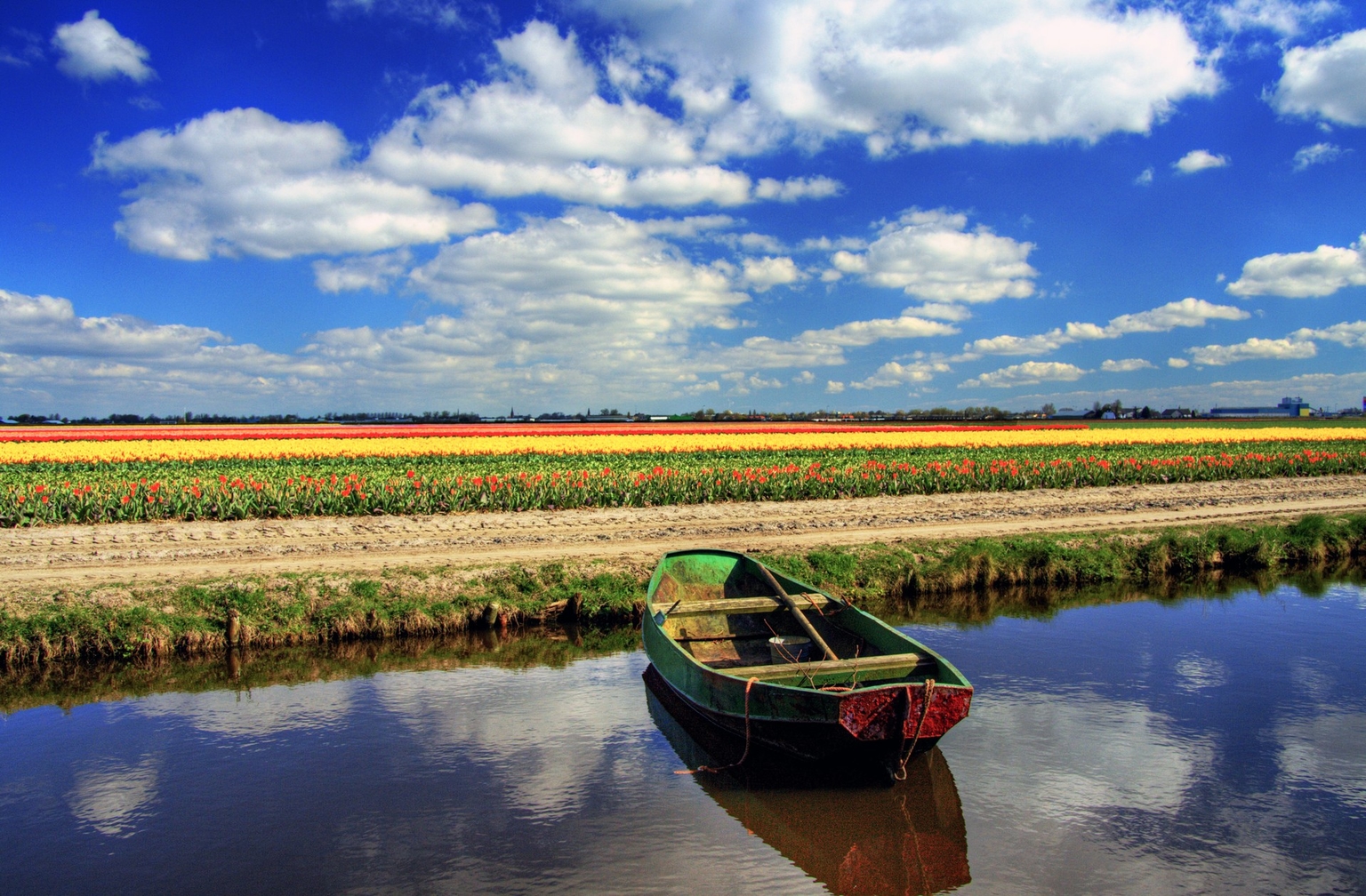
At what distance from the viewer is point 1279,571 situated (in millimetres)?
18828

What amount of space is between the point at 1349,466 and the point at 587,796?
41948 mm

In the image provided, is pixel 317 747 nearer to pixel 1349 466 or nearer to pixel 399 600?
pixel 399 600

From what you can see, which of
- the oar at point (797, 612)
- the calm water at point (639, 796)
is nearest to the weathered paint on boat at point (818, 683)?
the oar at point (797, 612)

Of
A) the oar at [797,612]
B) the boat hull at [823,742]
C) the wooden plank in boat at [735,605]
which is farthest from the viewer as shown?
the wooden plank in boat at [735,605]

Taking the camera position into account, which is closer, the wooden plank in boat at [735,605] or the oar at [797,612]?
the oar at [797,612]

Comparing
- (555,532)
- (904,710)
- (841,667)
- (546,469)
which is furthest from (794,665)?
(546,469)

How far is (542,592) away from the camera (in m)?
14.5

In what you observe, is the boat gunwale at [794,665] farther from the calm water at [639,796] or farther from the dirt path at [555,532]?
the dirt path at [555,532]

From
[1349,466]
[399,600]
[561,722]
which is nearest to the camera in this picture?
[561,722]

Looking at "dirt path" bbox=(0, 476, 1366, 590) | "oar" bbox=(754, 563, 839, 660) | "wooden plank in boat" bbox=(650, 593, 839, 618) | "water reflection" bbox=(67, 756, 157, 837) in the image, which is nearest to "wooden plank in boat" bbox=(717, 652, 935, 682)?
"oar" bbox=(754, 563, 839, 660)

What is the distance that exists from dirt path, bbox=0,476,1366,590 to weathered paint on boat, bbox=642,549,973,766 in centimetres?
575

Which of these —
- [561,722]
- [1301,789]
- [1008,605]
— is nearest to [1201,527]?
[1008,605]

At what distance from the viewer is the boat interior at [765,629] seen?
8273 millimetres

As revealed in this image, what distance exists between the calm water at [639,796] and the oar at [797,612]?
1.55 metres
